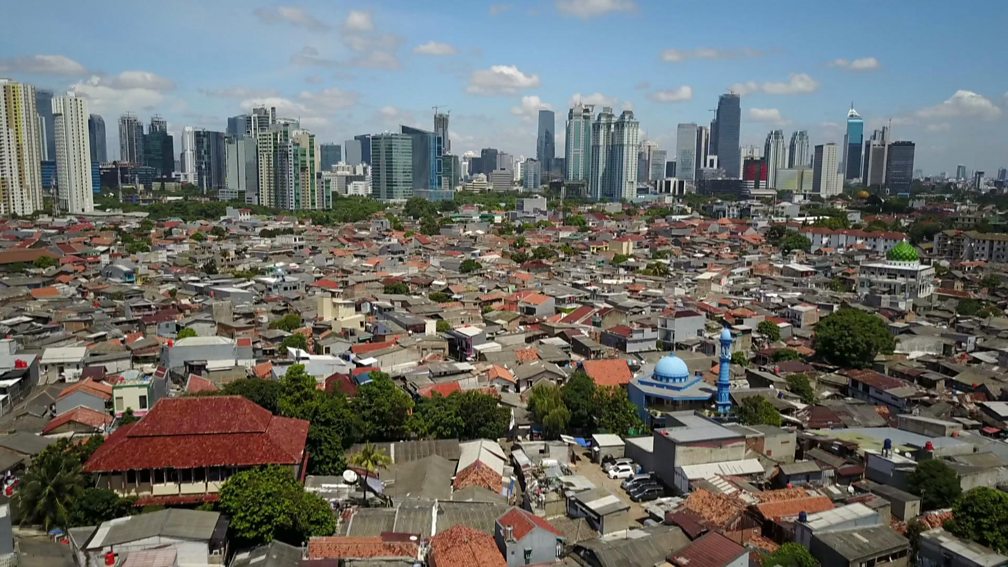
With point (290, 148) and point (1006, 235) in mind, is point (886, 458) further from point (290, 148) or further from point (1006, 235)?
point (290, 148)

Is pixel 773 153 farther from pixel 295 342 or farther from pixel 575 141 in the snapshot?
pixel 295 342

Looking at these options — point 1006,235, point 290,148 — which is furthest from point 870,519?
point 290,148

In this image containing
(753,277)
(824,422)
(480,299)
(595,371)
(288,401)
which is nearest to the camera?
(288,401)

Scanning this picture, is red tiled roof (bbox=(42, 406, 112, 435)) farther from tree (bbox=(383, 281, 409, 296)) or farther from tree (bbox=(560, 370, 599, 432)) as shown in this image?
tree (bbox=(383, 281, 409, 296))

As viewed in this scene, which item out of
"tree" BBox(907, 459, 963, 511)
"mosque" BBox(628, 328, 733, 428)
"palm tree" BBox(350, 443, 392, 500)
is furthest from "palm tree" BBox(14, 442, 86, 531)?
"tree" BBox(907, 459, 963, 511)

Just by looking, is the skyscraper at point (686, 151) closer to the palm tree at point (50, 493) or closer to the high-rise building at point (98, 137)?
the high-rise building at point (98, 137)
